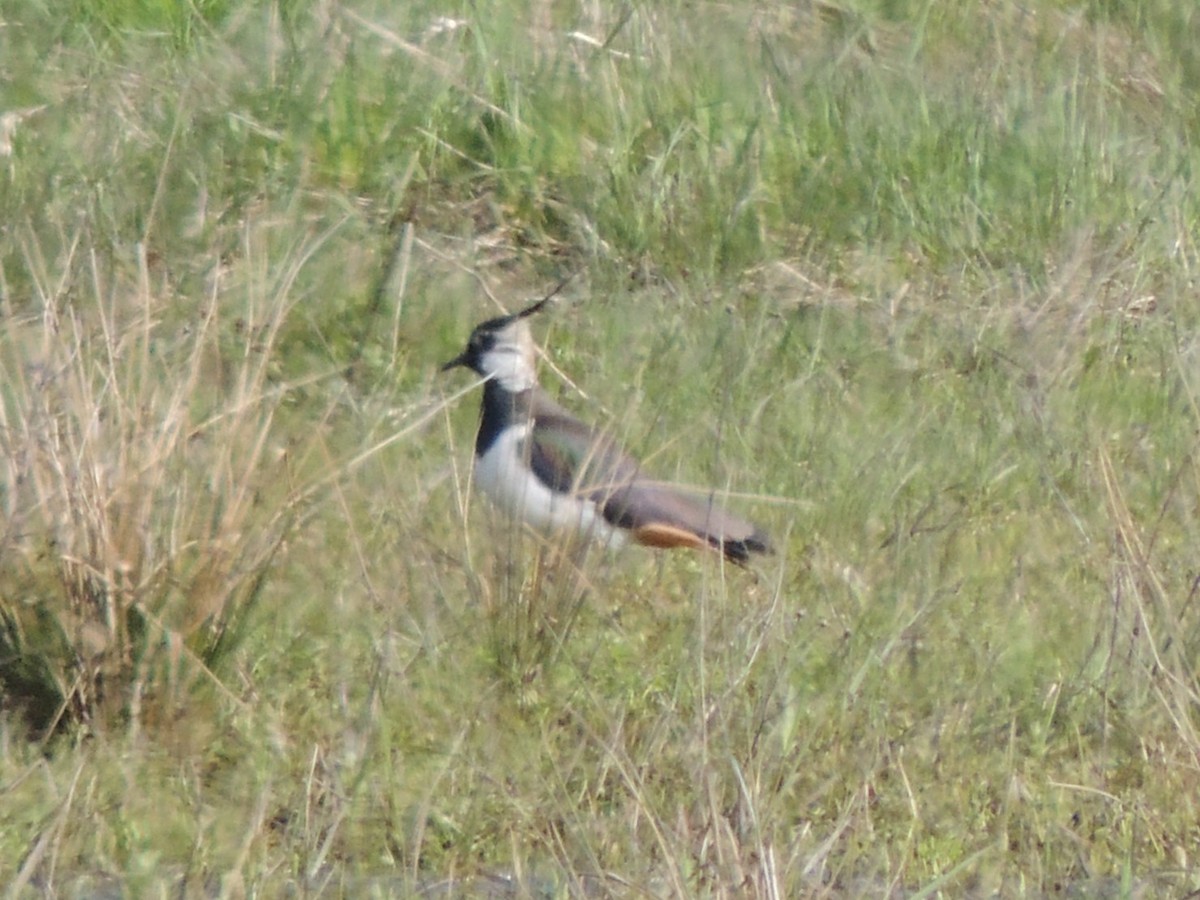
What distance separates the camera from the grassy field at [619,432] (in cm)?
335

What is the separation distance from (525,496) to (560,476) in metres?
Result: 0.16

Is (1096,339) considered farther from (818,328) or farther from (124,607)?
(124,607)

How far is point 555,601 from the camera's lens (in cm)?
398

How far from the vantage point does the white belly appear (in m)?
4.30

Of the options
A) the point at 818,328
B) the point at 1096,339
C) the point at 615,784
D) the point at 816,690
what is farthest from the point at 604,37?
the point at 615,784

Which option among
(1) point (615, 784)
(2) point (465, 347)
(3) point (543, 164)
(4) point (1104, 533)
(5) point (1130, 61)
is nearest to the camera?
(1) point (615, 784)

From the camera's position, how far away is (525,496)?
4750 millimetres

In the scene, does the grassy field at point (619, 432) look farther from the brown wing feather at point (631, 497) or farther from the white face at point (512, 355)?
the white face at point (512, 355)

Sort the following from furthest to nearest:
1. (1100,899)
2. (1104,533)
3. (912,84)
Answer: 1. (912,84)
2. (1104,533)
3. (1100,899)

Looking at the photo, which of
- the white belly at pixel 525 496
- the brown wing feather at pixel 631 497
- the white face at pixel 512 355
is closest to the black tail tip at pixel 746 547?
the brown wing feather at pixel 631 497

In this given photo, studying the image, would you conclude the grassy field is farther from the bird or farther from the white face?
the white face

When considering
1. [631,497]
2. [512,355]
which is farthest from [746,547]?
[512,355]

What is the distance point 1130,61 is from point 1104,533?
324cm

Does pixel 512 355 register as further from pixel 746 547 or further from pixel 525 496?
pixel 746 547
